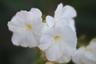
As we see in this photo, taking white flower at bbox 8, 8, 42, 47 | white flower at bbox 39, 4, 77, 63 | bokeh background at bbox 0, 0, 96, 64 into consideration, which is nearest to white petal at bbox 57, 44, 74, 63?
white flower at bbox 39, 4, 77, 63

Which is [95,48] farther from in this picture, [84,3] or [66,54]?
[84,3]

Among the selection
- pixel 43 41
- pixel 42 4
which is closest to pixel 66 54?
pixel 43 41

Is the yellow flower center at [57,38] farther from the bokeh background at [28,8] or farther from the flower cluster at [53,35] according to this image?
the bokeh background at [28,8]

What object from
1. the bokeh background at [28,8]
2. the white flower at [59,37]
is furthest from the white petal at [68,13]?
the bokeh background at [28,8]

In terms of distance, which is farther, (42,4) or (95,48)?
(42,4)

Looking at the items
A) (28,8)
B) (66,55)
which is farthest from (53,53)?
(28,8)

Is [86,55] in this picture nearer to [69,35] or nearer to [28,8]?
[69,35]

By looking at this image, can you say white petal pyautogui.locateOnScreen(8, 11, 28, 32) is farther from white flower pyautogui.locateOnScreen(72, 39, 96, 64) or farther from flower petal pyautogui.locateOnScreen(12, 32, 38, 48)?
white flower pyautogui.locateOnScreen(72, 39, 96, 64)
